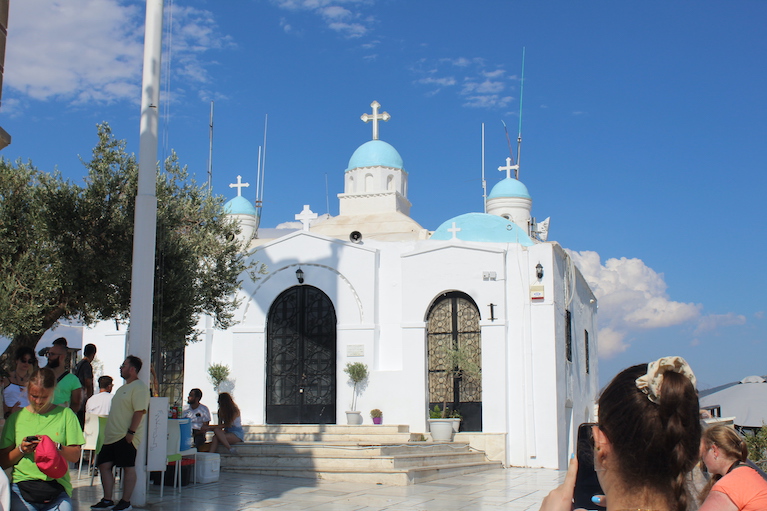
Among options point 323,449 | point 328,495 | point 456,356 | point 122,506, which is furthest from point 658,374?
point 456,356

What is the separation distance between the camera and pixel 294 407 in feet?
54.3

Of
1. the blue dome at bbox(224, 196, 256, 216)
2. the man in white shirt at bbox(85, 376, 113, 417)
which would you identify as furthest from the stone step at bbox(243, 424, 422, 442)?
the blue dome at bbox(224, 196, 256, 216)

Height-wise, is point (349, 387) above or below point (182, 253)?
below

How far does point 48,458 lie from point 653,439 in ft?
11.6

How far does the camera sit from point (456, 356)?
15.6 metres

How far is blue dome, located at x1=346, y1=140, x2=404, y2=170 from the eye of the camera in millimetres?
22750

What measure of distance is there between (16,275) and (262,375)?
785 centimetres

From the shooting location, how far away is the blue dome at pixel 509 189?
26062mm

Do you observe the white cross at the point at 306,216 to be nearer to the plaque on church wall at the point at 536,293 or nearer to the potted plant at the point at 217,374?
the potted plant at the point at 217,374

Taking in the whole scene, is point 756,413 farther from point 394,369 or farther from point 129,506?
point 129,506

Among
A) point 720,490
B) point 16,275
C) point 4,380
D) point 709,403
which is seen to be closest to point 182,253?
point 16,275

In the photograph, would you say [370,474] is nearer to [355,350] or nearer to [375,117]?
[355,350]

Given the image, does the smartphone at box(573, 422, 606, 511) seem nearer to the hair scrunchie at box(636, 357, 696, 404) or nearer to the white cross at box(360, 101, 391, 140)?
the hair scrunchie at box(636, 357, 696, 404)

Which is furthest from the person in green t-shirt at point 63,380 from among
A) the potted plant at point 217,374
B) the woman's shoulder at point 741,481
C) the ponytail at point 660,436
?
the potted plant at point 217,374
